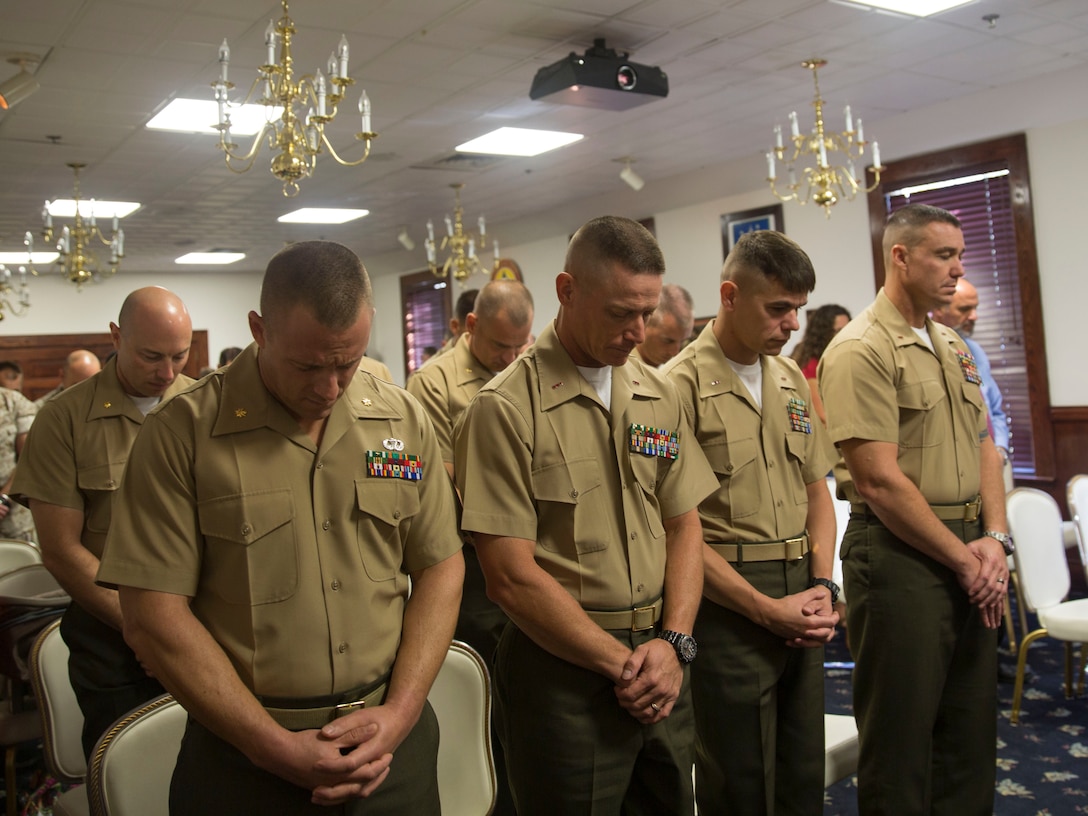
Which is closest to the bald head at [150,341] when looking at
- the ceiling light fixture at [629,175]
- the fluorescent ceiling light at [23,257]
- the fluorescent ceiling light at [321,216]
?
the ceiling light fixture at [629,175]

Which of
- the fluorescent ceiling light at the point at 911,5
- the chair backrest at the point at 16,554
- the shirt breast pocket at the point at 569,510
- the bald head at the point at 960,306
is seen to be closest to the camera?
the shirt breast pocket at the point at 569,510

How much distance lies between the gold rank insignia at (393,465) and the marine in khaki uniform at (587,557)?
0.65ft

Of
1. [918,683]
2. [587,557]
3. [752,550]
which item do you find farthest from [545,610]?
[918,683]

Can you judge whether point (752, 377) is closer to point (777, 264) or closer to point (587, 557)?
point (777, 264)

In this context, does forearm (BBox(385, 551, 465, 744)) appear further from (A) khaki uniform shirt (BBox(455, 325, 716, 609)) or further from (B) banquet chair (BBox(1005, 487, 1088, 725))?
(B) banquet chair (BBox(1005, 487, 1088, 725))

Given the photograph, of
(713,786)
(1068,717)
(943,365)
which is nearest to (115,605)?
(713,786)

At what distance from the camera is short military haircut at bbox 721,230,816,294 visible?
2471mm

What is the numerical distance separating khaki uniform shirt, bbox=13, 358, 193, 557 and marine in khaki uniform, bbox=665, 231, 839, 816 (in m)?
1.42

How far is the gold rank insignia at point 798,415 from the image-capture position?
258cm

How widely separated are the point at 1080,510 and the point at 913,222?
2177 millimetres

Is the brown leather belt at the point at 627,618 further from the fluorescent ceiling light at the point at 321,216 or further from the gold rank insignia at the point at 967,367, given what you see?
the fluorescent ceiling light at the point at 321,216

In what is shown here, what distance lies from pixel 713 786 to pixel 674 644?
0.57m

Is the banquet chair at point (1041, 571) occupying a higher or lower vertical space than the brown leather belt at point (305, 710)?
lower

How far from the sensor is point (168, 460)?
5.22ft
